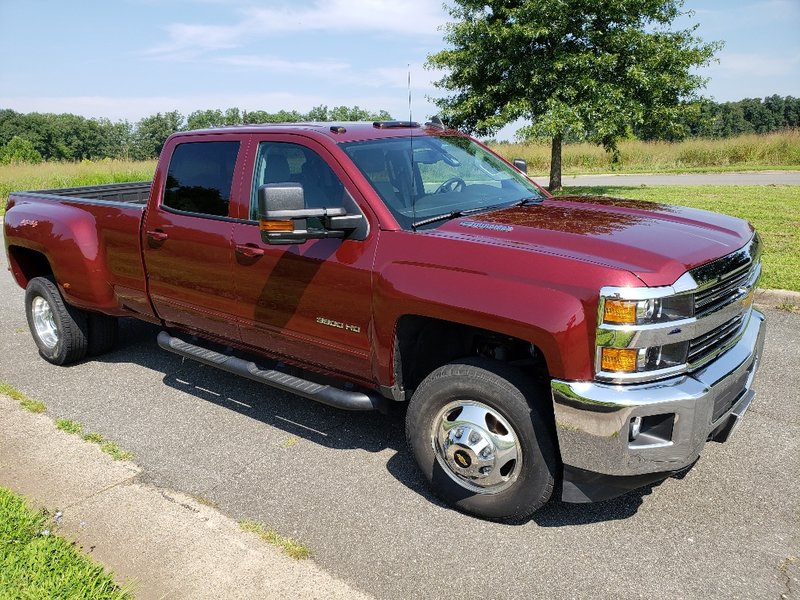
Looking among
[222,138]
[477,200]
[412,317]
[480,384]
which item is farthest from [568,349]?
[222,138]

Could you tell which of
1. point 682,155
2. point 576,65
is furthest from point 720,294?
point 682,155

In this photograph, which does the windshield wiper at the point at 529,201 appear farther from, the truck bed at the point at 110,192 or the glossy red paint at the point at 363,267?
the truck bed at the point at 110,192

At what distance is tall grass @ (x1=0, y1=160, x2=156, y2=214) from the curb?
17998 millimetres

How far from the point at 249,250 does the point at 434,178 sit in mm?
1230

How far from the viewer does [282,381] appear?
409cm

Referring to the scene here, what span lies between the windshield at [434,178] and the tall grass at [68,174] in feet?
59.8

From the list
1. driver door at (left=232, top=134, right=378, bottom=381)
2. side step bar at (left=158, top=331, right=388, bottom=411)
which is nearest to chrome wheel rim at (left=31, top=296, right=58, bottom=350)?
side step bar at (left=158, top=331, right=388, bottom=411)

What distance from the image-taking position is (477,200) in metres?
4.10

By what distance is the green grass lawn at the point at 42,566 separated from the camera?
2799mm

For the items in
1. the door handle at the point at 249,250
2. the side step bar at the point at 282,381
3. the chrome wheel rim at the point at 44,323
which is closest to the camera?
the side step bar at the point at 282,381

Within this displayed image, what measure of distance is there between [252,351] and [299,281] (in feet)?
2.66

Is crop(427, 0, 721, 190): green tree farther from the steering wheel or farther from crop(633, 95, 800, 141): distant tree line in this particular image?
crop(633, 95, 800, 141): distant tree line

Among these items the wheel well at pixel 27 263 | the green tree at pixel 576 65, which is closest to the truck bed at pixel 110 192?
the wheel well at pixel 27 263

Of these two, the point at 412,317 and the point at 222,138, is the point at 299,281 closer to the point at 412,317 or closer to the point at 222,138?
the point at 412,317
